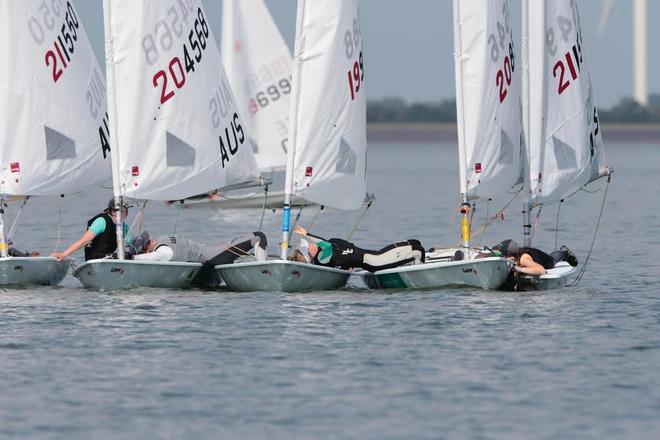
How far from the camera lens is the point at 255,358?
55.0 ft

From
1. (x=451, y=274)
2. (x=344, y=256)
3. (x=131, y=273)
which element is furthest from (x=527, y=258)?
(x=131, y=273)

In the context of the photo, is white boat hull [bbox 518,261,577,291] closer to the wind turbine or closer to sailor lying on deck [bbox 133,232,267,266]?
sailor lying on deck [bbox 133,232,267,266]

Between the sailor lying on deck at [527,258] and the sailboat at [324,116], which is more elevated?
the sailboat at [324,116]

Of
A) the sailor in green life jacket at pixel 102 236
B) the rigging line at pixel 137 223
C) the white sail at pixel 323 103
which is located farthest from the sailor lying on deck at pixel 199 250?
the white sail at pixel 323 103

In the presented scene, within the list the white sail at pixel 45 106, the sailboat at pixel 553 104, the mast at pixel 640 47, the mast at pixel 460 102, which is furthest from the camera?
the mast at pixel 640 47

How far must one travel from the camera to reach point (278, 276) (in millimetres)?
20953

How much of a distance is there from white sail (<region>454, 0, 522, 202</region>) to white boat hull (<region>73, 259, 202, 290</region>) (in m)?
4.53

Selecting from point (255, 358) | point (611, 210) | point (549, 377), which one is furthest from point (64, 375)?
point (611, 210)

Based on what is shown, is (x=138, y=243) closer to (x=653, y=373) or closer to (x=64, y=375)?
(x=64, y=375)

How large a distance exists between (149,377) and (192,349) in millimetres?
1779

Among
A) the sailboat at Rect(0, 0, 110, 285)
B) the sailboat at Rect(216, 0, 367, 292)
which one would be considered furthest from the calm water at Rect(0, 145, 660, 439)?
the sailboat at Rect(0, 0, 110, 285)

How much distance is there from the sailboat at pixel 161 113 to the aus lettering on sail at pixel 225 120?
0.02m

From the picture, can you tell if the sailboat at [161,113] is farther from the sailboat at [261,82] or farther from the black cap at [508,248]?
Result: the sailboat at [261,82]

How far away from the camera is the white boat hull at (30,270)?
21359 millimetres
